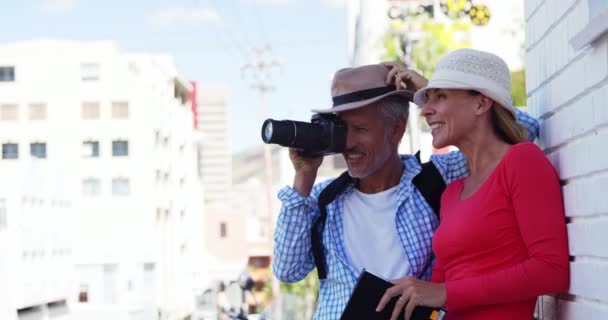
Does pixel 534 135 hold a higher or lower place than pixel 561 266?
higher

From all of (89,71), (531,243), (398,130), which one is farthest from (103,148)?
(531,243)

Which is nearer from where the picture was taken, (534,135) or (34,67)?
(534,135)

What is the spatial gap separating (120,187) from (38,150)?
679cm

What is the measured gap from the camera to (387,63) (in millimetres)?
3734

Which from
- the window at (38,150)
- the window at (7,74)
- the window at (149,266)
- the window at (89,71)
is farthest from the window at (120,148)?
the window at (7,74)

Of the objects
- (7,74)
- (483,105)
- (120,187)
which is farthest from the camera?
(7,74)

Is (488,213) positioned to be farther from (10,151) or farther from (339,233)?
(10,151)

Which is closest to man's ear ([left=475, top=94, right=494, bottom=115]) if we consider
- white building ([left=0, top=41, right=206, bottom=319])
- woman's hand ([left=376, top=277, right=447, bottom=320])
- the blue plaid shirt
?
the blue plaid shirt

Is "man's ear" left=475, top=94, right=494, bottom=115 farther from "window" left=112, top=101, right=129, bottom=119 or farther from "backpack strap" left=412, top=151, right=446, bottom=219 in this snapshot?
"window" left=112, top=101, right=129, bottom=119

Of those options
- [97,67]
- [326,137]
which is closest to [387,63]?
[326,137]

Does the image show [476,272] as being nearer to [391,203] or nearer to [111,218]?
[391,203]

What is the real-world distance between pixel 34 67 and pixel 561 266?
78.4 m

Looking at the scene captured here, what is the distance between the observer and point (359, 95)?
3.56 meters

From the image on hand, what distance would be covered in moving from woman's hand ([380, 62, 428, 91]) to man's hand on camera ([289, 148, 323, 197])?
33 centimetres
